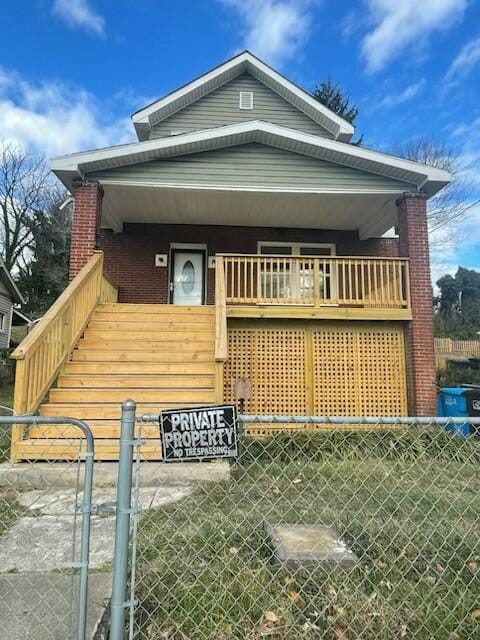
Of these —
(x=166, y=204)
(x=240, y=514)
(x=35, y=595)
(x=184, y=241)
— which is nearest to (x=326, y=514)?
(x=240, y=514)

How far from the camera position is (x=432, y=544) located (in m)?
3.20

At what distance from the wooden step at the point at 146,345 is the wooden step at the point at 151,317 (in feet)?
2.30

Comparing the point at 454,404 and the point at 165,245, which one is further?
the point at 165,245

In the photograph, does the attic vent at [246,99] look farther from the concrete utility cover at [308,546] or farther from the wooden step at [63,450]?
the concrete utility cover at [308,546]

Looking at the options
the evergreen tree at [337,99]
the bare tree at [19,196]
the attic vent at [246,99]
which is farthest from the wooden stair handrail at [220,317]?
the bare tree at [19,196]

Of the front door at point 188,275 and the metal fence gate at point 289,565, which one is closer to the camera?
the metal fence gate at point 289,565

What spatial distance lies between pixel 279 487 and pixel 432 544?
1885 mm

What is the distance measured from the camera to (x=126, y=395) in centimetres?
599

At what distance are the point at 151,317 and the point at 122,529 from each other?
6.40 meters

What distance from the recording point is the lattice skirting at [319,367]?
7539mm

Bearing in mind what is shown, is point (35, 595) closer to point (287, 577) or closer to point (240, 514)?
point (287, 577)

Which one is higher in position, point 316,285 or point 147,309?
point 316,285

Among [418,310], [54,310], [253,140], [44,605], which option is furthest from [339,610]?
[253,140]

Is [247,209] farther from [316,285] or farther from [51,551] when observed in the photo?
[51,551]
